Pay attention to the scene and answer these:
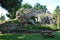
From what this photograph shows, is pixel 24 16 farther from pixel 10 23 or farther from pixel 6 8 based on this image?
pixel 6 8

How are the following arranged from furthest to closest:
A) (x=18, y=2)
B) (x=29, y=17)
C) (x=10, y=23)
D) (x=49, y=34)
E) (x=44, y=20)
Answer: (x=44, y=20), (x=29, y=17), (x=10, y=23), (x=18, y=2), (x=49, y=34)

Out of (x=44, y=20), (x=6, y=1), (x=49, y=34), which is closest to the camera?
(x=49, y=34)

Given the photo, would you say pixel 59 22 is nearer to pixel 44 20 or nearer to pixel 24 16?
pixel 24 16

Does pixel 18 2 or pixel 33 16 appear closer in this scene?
pixel 18 2

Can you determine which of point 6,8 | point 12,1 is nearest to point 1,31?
point 6,8

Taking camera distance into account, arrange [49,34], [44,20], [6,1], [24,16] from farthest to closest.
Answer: [44,20] → [24,16] → [6,1] → [49,34]

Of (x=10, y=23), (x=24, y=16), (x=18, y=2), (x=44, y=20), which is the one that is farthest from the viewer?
(x=44, y=20)

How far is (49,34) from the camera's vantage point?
2016 centimetres

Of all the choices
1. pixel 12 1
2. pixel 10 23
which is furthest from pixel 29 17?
pixel 12 1

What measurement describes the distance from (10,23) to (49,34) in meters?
14.8

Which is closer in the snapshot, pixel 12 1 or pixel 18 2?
pixel 12 1

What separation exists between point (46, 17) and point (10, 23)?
33084 millimetres

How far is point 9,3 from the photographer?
963 inches

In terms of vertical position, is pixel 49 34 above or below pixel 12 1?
below
